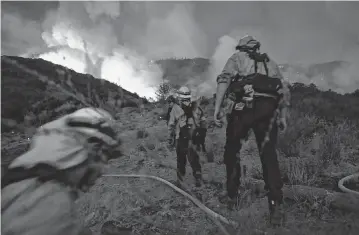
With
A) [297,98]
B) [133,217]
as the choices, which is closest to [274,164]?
[133,217]

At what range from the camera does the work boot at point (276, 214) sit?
2812 millimetres

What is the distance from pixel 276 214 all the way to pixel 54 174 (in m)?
2.08

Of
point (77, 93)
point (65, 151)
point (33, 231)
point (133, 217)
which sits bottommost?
point (133, 217)

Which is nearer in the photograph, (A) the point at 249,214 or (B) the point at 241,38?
(A) the point at 249,214

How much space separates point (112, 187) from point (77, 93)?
4.19 meters

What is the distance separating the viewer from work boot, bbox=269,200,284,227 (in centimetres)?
281

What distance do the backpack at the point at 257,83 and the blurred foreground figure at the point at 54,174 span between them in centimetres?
179

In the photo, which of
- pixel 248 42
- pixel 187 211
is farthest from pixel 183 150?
pixel 248 42

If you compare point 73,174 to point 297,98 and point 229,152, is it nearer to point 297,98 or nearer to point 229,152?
point 229,152

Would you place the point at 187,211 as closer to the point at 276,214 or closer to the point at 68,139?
the point at 276,214

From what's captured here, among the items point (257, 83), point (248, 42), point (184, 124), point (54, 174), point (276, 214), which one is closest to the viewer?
point (54, 174)

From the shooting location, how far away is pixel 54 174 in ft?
4.33

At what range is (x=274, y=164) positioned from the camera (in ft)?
9.79

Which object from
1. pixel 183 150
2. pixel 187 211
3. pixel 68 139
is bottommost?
pixel 187 211
